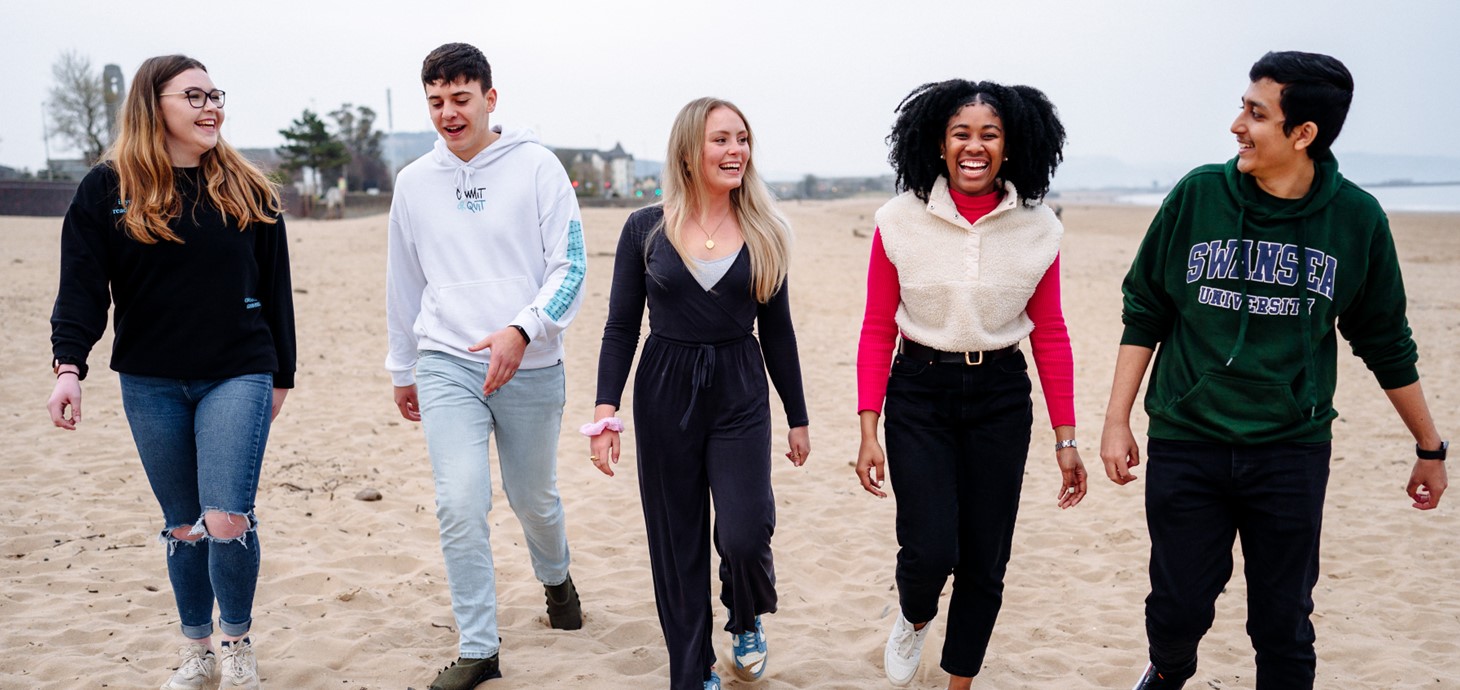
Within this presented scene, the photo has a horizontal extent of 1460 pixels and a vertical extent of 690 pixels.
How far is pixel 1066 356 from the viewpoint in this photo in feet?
10.7

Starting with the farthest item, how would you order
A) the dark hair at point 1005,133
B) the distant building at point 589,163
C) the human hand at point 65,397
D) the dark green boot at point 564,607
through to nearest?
the distant building at point 589,163, the dark green boot at point 564,607, the dark hair at point 1005,133, the human hand at point 65,397

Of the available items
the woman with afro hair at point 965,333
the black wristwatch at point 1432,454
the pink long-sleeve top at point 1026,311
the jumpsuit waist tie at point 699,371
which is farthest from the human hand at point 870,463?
the black wristwatch at point 1432,454

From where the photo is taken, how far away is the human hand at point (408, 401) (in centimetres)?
393

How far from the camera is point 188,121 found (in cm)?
324

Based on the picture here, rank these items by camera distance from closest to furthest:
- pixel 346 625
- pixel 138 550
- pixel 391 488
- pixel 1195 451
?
pixel 1195 451 → pixel 346 625 → pixel 138 550 → pixel 391 488

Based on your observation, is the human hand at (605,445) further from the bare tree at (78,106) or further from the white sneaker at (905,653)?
the bare tree at (78,106)

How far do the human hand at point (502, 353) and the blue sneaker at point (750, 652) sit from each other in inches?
47.3

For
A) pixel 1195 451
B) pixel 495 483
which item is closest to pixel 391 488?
pixel 495 483

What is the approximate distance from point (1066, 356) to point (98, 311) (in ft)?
9.96

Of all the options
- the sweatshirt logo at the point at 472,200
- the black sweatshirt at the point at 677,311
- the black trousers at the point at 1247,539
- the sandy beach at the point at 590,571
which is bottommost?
the sandy beach at the point at 590,571

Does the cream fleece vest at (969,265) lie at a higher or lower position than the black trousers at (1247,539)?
higher

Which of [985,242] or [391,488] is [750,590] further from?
[391,488]

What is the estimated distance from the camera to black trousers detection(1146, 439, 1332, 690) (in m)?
2.80

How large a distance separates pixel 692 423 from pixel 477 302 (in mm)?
897
